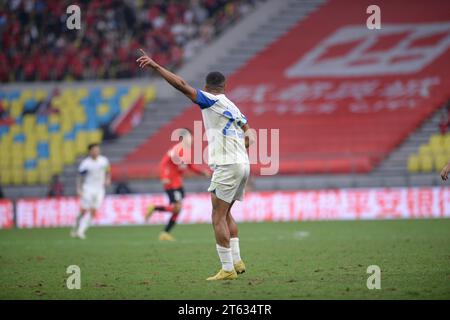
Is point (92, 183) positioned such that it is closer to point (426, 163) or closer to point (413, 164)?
point (426, 163)

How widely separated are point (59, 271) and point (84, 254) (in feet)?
9.92

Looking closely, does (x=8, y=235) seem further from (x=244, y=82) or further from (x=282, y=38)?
(x=282, y=38)

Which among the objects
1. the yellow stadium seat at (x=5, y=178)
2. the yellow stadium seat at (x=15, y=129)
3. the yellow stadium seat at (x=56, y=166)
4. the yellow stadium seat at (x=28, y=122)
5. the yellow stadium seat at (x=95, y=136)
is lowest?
the yellow stadium seat at (x=5, y=178)

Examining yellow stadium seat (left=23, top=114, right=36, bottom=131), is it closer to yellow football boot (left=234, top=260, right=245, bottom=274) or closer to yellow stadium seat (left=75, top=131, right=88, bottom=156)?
yellow stadium seat (left=75, top=131, right=88, bottom=156)

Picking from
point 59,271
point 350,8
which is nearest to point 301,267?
point 59,271

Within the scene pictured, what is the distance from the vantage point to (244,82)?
108 ft

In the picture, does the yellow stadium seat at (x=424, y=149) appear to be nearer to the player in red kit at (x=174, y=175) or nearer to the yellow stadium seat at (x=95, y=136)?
the player in red kit at (x=174, y=175)

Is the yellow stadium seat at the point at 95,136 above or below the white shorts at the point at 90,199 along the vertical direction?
above

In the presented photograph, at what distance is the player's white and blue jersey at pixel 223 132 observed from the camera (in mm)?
10016

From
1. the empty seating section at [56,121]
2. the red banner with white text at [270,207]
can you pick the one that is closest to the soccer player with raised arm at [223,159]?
the red banner with white text at [270,207]

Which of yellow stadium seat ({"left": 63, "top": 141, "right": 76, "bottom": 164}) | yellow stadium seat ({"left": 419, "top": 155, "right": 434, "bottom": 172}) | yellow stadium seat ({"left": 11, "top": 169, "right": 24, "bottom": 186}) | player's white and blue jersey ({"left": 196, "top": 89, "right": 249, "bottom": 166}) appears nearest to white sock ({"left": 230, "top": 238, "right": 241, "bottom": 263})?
player's white and blue jersey ({"left": 196, "top": 89, "right": 249, "bottom": 166})

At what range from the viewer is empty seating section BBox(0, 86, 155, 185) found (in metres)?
31.6

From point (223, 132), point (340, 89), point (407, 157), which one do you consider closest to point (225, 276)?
point (223, 132)

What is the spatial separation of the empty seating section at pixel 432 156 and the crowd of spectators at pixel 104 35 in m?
10.4
